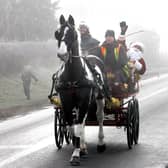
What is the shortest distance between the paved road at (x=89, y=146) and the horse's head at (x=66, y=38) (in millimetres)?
1961

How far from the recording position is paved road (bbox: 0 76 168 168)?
10078 mm

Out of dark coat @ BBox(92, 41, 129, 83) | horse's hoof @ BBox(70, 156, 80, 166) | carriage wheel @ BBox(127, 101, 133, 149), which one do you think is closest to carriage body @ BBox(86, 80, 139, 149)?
carriage wheel @ BBox(127, 101, 133, 149)

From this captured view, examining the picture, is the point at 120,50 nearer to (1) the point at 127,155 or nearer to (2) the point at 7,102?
(1) the point at 127,155

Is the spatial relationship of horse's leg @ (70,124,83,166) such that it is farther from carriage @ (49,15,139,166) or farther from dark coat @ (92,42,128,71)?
dark coat @ (92,42,128,71)

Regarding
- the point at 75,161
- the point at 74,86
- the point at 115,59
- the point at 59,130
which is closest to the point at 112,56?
the point at 115,59

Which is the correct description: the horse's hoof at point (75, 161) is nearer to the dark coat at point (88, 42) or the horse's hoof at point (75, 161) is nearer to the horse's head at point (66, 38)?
the horse's head at point (66, 38)

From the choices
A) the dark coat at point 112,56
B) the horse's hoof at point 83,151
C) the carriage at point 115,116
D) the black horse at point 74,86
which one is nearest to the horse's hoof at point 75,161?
the black horse at point 74,86

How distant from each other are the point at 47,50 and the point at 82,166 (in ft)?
103

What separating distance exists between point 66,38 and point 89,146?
3.03 m

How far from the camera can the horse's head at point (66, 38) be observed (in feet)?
31.8

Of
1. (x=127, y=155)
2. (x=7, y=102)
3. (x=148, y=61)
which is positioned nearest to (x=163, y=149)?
(x=127, y=155)

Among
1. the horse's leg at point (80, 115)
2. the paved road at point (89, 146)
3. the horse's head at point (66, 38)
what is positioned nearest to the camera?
the horse's head at point (66, 38)

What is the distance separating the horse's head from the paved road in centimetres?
196

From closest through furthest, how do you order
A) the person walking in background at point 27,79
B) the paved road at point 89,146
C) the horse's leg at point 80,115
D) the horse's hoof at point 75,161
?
1. the horse's hoof at point 75,161
2. the horse's leg at point 80,115
3. the paved road at point 89,146
4. the person walking in background at point 27,79
